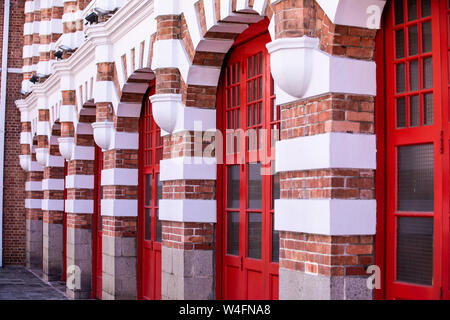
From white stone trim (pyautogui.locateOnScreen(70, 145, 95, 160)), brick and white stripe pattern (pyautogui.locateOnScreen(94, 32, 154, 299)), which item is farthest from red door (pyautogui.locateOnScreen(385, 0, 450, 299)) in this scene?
white stone trim (pyautogui.locateOnScreen(70, 145, 95, 160))

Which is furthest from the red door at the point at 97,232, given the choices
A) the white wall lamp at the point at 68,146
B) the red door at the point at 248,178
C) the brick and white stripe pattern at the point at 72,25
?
the red door at the point at 248,178

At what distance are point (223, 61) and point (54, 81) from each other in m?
8.67

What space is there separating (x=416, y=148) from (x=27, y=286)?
12.5 metres

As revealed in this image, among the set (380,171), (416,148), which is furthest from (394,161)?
(416,148)

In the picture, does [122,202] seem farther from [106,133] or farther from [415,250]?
[415,250]

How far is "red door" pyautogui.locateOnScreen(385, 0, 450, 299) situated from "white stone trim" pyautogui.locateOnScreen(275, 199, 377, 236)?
0.81 ft

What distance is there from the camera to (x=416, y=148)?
5.20 metres

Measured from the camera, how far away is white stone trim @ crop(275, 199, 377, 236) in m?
5.14

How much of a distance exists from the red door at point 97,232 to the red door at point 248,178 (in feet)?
19.1

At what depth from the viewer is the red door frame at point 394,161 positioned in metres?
4.91

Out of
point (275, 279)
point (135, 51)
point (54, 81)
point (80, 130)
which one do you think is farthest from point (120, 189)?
point (54, 81)

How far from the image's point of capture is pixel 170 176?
846 cm

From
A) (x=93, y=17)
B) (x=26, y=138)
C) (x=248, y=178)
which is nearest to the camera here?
(x=248, y=178)

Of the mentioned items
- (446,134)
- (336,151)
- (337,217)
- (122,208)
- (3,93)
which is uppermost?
(3,93)
